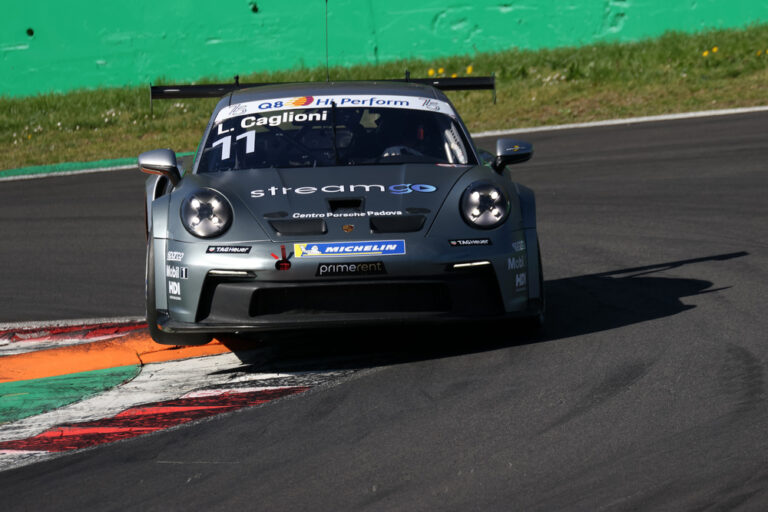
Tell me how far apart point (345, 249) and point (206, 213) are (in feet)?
2.13

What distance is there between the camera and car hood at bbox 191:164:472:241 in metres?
5.11

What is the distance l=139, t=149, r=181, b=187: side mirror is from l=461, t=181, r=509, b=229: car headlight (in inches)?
57.7

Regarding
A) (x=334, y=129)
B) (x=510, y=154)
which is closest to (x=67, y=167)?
(x=334, y=129)

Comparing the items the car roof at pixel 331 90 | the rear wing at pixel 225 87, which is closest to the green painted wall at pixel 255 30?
the rear wing at pixel 225 87

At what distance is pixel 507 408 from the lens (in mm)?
4406

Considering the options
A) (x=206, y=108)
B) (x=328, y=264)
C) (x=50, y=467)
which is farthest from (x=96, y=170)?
A: (x=50, y=467)

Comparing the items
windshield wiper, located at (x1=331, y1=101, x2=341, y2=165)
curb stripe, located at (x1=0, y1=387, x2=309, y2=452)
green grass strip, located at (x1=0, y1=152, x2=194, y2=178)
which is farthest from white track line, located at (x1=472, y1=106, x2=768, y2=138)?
curb stripe, located at (x1=0, y1=387, x2=309, y2=452)

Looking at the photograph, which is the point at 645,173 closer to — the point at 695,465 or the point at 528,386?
the point at 528,386

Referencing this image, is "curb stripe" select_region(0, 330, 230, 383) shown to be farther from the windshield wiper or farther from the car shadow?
the windshield wiper

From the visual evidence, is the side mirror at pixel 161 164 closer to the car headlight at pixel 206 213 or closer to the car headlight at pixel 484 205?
the car headlight at pixel 206 213

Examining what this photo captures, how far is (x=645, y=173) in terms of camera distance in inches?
438

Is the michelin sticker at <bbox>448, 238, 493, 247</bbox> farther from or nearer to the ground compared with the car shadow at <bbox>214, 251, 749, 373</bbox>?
farther from the ground

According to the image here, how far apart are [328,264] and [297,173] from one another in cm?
77

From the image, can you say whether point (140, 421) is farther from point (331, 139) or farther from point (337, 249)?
point (331, 139)
